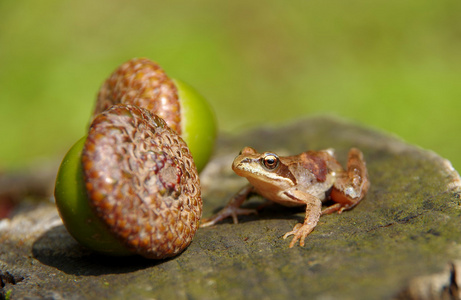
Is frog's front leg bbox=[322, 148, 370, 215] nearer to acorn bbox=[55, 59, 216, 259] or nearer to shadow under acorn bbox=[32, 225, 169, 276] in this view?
acorn bbox=[55, 59, 216, 259]

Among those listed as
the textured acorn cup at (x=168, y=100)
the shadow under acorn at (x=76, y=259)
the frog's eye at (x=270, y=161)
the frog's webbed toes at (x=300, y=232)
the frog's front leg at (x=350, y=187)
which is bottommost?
the shadow under acorn at (x=76, y=259)

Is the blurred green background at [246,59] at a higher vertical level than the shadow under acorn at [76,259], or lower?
higher

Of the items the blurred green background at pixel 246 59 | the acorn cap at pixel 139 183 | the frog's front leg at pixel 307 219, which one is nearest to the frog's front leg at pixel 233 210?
the frog's front leg at pixel 307 219

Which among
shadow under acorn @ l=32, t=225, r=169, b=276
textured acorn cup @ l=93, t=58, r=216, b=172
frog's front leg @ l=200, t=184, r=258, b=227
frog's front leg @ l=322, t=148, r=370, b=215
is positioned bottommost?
shadow under acorn @ l=32, t=225, r=169, b=276

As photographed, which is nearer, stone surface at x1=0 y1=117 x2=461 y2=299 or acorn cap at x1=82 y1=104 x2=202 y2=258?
stone surface at x1=0 y1=117 x2=461 y2=299

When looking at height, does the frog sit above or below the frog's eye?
below

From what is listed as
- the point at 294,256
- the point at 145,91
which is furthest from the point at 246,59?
the point at 294,256

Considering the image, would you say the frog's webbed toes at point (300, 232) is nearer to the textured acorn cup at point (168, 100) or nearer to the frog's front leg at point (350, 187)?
the frog's front leg at point (350, 187)

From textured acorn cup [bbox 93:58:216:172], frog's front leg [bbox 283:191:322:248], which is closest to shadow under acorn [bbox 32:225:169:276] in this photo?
frog's front leg [bbox 283:191:322:248]

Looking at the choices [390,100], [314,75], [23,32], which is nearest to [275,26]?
[314,75]
